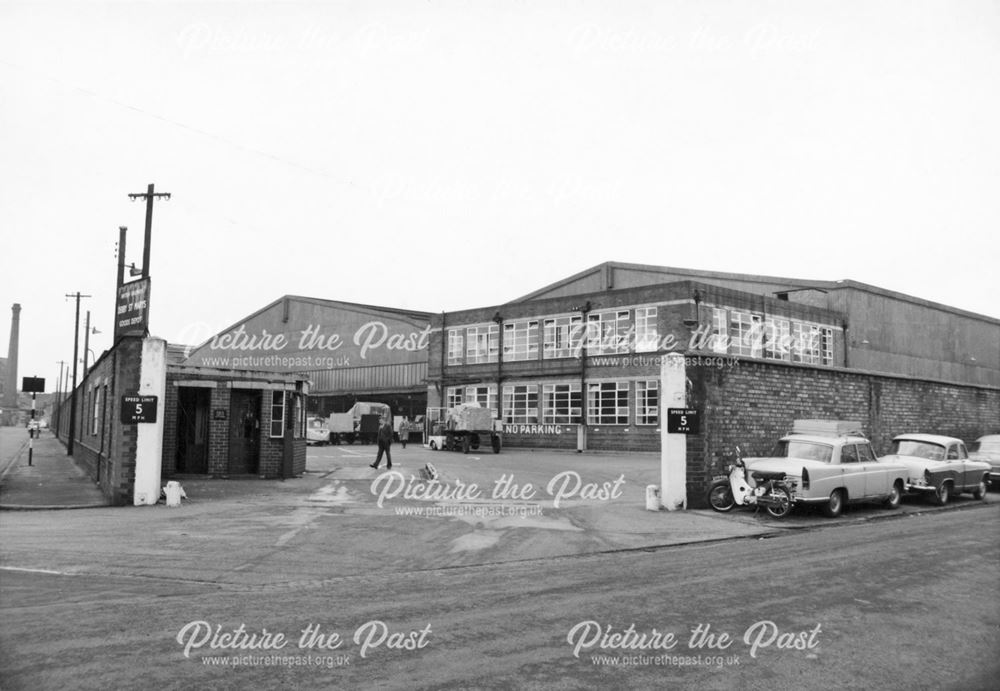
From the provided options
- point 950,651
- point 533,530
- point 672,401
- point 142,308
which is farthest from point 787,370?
point 142,308

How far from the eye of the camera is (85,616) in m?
7.11

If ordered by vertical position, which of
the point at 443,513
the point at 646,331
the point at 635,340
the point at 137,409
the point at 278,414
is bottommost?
the point at 443,513

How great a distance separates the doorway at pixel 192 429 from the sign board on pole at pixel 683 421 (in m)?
12.6

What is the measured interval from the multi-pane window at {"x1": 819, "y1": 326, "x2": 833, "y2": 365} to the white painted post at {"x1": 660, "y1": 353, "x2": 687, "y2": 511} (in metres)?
34.7

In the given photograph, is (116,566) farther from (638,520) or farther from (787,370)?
(787,370)

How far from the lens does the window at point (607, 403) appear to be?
4284 centimetres

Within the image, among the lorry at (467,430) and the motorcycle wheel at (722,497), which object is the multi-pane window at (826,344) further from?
the motorcycle wheel at (722,497)

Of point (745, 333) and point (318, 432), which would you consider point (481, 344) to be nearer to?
point (318, 432)

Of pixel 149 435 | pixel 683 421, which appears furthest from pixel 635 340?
pixel 149 435

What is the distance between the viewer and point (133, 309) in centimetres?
1734

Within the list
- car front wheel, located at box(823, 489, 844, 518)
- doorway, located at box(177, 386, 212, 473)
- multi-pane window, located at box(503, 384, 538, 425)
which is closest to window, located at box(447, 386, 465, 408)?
multi-pane window, located at box(503, 384, 538, 425)

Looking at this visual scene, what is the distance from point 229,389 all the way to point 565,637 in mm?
16942

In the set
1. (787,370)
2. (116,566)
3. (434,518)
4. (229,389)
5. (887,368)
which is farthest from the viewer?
(887,368)

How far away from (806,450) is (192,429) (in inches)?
615
